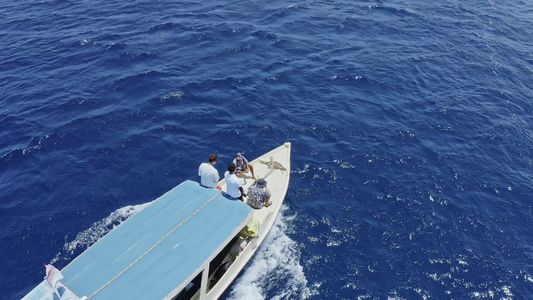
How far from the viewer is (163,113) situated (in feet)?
111

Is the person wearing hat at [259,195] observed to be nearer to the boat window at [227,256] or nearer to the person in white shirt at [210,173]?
the boat window at [227,256]

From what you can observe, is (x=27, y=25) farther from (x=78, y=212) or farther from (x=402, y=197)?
(x=402, y=197)

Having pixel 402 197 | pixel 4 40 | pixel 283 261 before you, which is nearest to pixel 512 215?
pixel 402 197

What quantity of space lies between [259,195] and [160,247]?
736 cm

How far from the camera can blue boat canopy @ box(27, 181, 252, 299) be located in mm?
17359

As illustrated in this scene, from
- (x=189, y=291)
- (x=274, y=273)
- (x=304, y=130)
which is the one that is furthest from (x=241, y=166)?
(x=189, y=291)

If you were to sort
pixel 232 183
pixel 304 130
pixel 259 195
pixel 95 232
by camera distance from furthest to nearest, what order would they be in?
pixel 304 130 → pixel 95 232 → pixel 259 195 → pixel 232 183

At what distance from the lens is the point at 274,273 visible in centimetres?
2286

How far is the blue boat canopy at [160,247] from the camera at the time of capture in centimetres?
1736

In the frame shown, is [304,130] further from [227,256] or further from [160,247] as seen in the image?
[160,247]

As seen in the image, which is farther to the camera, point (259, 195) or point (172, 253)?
point (259, 195)

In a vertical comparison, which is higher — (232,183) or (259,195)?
(232,183)

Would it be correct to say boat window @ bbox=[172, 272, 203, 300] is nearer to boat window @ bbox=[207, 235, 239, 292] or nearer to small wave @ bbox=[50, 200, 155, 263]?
boat window @ bbox=[207, 235, 239, 292]

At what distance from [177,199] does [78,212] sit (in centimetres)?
875
